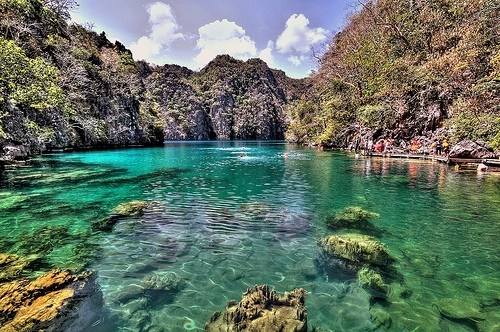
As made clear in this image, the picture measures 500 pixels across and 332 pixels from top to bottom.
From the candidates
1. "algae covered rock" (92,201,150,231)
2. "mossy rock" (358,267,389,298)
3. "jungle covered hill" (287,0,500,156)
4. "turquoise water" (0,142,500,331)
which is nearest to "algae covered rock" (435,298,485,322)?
"turquoise water" (0,142,500,331)

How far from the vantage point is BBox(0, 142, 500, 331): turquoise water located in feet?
19.9

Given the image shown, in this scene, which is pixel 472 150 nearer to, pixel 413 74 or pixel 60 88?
pixel 413 74

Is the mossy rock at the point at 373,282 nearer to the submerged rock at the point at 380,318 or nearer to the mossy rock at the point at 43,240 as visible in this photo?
the submerged rock at the point at 380,318

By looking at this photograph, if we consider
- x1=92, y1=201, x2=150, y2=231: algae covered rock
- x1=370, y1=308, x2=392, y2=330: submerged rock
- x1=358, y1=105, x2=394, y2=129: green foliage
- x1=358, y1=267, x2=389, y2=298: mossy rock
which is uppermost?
x1=358, y1=105, x2=394, y2=129: green foliage

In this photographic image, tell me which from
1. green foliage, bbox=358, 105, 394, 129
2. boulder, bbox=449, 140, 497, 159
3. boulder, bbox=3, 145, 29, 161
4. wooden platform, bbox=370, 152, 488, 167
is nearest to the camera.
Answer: wooden platform, bbox=370, 152, 488, 167

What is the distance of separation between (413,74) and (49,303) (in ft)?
141

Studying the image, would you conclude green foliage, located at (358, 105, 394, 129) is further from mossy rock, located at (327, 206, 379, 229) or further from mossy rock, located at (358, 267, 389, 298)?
mossy rock, located at (358, 267, 389, 298)

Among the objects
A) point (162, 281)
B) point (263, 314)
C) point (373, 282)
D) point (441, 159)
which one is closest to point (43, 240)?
point (162, 281)

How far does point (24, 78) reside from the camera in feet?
66.6

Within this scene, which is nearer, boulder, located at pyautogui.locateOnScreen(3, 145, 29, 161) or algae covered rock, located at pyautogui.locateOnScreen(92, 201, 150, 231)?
algae covered rock, located at pyautogui.locateOnScreen(92, 201, 150, 231)

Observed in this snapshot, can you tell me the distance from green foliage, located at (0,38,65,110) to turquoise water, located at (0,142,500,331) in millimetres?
5812

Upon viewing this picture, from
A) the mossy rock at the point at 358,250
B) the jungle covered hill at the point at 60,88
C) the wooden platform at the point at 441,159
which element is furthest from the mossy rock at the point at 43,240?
the wooden platform at the point at 441,159

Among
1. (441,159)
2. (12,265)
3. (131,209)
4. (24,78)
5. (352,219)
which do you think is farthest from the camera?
(441,159)

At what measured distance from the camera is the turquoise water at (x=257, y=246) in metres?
6.05
